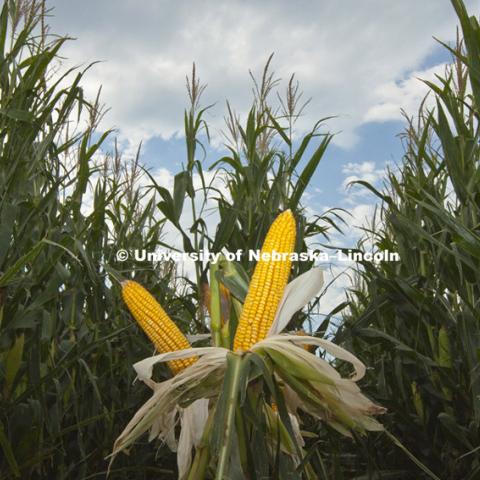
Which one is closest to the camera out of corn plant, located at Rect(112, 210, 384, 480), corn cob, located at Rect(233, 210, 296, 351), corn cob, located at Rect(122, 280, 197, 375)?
corn plant, located at Rect(112, 210, 384, 480)

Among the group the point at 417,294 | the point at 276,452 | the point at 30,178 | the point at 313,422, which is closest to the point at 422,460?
the point at 313,422

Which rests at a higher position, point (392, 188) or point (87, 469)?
point (392, 188)

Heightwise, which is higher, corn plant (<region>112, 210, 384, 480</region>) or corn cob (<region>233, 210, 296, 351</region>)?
corn cob (<region>233, 210, 296, 351</region>)

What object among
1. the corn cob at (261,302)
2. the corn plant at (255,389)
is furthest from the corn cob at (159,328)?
the corn cob at (261,302)

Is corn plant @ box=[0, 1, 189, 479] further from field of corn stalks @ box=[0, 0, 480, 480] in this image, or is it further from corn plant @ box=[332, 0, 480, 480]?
corn plant @ box=[332, 0, 480, 480]

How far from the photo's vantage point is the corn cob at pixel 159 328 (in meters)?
2.62

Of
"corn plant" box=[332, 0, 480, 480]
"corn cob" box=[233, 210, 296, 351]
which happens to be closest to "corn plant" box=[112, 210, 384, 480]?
"corn cob" box=[233, 210, 296, 351]

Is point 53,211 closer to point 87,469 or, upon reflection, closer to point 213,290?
point 213,290

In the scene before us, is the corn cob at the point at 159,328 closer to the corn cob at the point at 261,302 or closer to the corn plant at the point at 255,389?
the corn plant at the point at 255,389

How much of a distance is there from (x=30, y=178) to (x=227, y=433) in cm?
171

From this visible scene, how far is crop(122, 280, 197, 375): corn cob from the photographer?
2.62m

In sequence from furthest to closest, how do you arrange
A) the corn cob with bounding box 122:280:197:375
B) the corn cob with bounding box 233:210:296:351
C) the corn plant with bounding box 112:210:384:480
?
the corn cob with bounding box 122:280:197:375 → the corn cob with bounding box 233:210:296:351 → the corn plant with bounding box 112:210:384:480

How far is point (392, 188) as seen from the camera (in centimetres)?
478

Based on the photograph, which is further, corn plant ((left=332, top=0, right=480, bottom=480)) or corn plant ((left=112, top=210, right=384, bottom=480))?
corn plant ((left=332, top=0, right=480, bottom=480))
